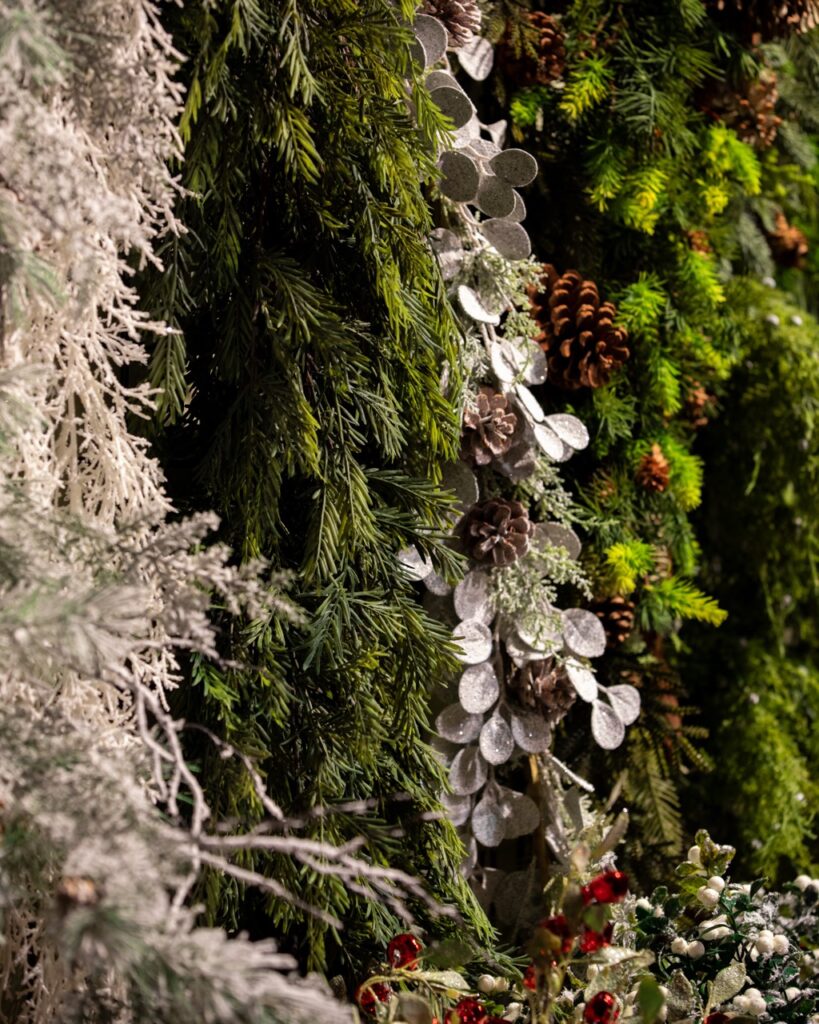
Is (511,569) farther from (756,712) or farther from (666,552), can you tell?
(756,712)

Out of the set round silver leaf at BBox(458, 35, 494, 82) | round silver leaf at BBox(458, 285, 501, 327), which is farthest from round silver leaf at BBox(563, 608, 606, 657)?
round silver leaf at BBox(458, 35, 494, 82)

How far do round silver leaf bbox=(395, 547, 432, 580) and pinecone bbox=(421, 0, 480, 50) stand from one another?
411mm

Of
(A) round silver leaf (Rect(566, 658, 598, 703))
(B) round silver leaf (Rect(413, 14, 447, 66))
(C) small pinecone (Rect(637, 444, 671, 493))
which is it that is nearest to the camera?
(B) round silver leaf (Rect(413, 14, 447, 66))

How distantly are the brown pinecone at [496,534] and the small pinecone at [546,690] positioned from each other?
0.10 m

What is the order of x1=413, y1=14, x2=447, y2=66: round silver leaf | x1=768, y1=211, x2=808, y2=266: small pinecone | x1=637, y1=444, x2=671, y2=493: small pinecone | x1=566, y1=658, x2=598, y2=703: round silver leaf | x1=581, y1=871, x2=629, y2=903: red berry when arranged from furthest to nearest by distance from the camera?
x1=768, y1=211, x2=808, y2=266: small pinecone
x1=637, y1=444, x2=671, y2=493: small pinecone
x1=566, y1=658, x2=598, y2=703: round silver leaf
x1=413, y1=14, x2=447, y2=66: round silver leaf
x1=581, y1=871, x2=629, y2=903: red berry

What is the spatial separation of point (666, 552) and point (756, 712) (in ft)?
0.87

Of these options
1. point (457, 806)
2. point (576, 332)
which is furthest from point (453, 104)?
point (457, 806)

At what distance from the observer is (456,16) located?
81 centimetres

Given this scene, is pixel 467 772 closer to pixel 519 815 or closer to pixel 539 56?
pixel 519 815

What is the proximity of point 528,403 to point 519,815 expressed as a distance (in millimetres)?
351

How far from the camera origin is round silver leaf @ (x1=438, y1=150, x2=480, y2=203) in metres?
0.79

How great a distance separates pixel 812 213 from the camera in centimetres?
139

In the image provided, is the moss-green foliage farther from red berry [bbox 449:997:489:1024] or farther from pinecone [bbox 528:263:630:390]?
pinecone [bbox 528:263:630:390]

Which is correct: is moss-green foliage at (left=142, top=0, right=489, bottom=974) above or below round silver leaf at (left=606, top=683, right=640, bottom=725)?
above
